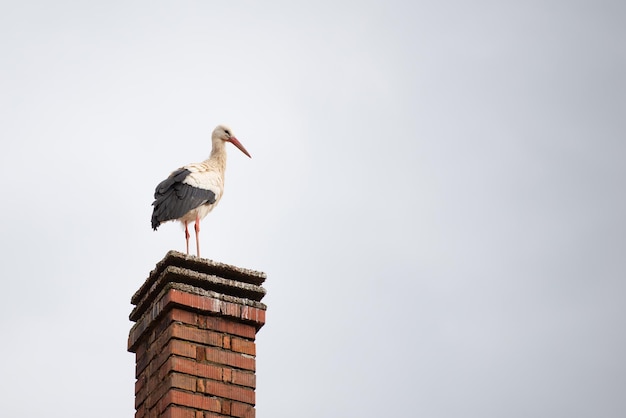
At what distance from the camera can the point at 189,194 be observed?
845cm

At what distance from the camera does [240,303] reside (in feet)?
17.2

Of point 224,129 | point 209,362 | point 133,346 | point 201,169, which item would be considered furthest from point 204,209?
point 209,362

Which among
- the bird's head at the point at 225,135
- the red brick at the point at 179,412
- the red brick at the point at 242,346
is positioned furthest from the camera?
the bird's head at the point at 225,135

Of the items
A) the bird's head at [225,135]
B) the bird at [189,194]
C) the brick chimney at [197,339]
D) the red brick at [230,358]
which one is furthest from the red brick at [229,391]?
the bird's head at [225,135]

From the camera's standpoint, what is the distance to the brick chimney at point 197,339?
4891 mm

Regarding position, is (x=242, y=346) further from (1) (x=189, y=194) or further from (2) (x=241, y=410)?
(1) (x=189, y=194)

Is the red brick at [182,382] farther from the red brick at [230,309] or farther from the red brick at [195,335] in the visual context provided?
the red brick at [230,309]

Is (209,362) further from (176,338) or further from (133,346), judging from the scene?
(133,346)

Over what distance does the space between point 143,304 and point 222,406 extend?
854 millimetres

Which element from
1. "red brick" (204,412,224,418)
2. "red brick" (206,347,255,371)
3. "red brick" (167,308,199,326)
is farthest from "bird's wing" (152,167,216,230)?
"red brick" (204,412,224,418)

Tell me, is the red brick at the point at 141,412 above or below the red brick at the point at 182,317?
below

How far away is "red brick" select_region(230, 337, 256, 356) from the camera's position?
5125mm

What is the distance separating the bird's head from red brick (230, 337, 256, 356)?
4.86 metres

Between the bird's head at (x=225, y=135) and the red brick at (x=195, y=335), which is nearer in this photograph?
the red brick at (x=195, y=335)
